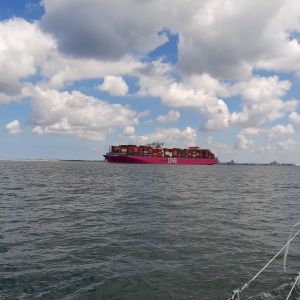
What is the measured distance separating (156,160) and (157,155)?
2.46 meters

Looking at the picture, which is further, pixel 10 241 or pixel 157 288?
pixel 10 241

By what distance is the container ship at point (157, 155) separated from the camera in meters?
153

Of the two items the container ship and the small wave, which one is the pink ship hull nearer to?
the container ship

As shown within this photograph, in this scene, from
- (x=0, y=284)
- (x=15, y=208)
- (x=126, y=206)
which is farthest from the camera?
(x=126, y=206)

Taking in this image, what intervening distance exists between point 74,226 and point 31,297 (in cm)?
912

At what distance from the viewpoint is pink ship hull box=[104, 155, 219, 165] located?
497 ft

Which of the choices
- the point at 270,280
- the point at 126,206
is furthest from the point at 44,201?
the point at 270,280

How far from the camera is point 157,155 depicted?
162 metres

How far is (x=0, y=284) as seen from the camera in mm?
9789

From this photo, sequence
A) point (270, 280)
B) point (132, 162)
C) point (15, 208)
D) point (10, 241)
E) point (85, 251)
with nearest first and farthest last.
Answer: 1. point (270, 280)
2. point (85, 251)
3. point (10, 241)
4. point (15, 208)
5. point (132, 162)

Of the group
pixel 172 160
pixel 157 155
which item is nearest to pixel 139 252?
pixel 157 155

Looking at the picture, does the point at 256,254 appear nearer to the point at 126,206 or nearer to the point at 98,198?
the point at 126,206

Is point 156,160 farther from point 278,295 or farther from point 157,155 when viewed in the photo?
point 278,295

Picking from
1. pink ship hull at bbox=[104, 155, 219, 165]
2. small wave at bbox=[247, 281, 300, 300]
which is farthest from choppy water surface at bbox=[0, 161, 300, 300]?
pink ship hull at bbox=[104, 155, 219, 165]
